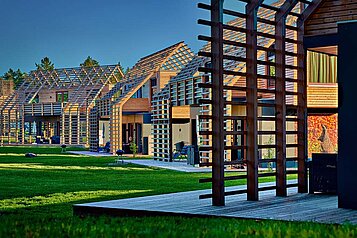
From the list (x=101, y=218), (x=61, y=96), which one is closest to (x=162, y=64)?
(x=101, y=218)

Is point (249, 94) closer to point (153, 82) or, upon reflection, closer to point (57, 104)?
point (153, 82)

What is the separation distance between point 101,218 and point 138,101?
1181 inches

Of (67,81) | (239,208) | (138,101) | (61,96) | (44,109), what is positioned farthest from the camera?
(61,96)

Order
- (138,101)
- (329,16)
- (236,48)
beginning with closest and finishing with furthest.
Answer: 1. (329,16)
2. (236,48)
3. (138,101)

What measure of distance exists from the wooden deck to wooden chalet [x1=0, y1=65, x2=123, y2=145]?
1560 inches

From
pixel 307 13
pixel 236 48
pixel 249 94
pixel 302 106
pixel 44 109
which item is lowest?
pixel 302 106

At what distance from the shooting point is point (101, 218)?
7953 mm

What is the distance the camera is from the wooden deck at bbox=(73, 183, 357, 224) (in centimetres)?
912

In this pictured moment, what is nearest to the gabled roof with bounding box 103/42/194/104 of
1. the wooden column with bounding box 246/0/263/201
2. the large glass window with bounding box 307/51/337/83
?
the large glass window with bounding box 307/51/337/83

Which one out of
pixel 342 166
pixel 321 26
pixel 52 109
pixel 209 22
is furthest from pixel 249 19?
pixel 52 109

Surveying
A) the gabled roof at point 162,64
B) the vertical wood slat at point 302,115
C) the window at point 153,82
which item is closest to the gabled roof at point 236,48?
the gabled roof at point 162,64

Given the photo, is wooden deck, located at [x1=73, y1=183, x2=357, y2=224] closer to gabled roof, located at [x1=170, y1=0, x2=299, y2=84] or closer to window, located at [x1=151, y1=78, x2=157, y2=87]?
gabled roof, located at [x1=170, y1=0, x2=299, y2=84]

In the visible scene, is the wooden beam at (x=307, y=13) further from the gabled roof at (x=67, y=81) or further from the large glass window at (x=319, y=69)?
the gabled roof at (x=67, y=81)

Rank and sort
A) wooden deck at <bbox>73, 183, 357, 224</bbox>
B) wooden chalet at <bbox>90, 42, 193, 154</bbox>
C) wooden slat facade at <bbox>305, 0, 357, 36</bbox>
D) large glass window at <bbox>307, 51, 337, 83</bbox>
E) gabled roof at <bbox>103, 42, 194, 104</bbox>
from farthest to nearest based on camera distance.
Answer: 1. wooden chalet at <bbox>90, 42, 193, 154</bbox>
2. gabled roof at <bbox>103, 42, 194, 104</bbox>
3. large glass window at <bbox>307, 51, 337, 83</bbox>
4. wooden slat facade at <bbox>305, 0, 357, 36</bbox>
5. wooden deck at <bbox>73, 183, 357, 224</bbox>
